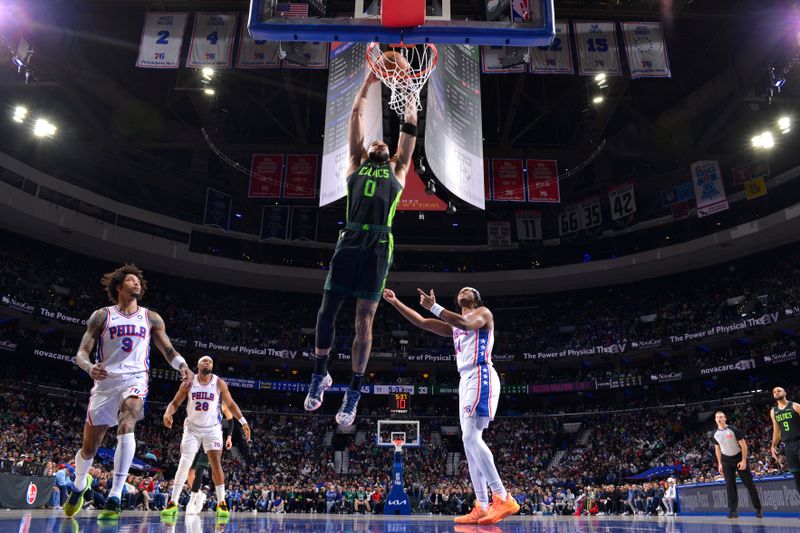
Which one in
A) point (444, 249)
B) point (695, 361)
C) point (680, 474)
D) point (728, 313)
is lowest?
point (680, 474)

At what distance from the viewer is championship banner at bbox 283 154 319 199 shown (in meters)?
23.2

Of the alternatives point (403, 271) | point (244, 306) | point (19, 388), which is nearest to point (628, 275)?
point (403, 271)

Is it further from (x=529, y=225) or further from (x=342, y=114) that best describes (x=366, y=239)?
(x=529, y=225)

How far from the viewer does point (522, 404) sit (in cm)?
3797

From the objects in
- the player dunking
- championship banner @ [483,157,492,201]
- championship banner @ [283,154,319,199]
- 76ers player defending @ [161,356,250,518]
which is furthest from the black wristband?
championship banner @ [283,154,319,199]

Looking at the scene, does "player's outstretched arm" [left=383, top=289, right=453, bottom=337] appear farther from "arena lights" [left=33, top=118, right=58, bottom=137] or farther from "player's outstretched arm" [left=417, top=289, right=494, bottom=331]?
"arena lights" [left=33, top=118, right=58, bottom=137]

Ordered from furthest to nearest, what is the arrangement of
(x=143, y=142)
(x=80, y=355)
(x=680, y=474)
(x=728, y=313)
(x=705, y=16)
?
(x=728, y=313), (x=143, y=142), (x=680, y=474), (x=705, y=16), (x=80, y=355)

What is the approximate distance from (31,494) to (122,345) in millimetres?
11134

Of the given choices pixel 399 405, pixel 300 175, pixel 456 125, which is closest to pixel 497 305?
pixel 300 175

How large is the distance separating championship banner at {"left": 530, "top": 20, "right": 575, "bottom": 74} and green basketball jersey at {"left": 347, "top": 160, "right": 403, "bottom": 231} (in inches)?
479

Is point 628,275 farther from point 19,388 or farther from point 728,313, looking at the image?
point 19,388

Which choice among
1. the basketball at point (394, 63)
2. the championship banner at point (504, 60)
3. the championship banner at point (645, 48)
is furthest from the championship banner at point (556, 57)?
the basketball at point (394, 63)

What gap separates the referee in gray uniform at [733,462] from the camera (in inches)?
420

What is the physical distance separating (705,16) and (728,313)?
60.5 ft
